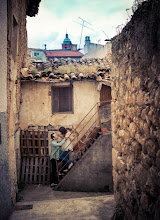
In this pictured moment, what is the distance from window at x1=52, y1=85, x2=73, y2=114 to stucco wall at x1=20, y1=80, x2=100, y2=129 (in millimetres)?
261

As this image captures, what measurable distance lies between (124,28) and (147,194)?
2838 millimetres

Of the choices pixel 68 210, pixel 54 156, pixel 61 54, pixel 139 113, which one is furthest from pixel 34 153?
pixel 61 54

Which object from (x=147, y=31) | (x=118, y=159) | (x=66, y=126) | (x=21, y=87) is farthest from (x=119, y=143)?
(x=21, y=87)

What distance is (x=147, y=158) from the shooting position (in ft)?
10.3

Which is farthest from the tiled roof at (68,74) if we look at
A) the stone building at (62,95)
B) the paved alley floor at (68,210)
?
the paved alley floor at (68,210)

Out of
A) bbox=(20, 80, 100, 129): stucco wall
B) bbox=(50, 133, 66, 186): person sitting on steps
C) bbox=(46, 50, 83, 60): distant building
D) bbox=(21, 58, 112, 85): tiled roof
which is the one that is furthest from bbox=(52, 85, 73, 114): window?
bbox=(46, 50, 83, 60): distant building

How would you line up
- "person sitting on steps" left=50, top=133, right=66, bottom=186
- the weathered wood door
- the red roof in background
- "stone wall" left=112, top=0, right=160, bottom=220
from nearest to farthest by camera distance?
1. "stone wall" left=112, top=0, right=160, bottom=220
2. "person sitting on steps" left=50, top=133, right=66, bottom=186
3. the weathered wood door
4. the red roof in background

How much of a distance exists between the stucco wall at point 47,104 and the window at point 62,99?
26 cm

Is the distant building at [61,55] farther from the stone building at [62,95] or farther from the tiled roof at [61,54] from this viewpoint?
the stone building at [62,95]

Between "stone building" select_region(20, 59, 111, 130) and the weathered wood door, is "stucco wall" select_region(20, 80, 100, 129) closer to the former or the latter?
"stone building" select_region(20, 59, 111, 130)

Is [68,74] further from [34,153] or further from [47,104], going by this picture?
[34,153]

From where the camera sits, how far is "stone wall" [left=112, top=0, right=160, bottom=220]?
2.89 m

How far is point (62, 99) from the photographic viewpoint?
11.2 m

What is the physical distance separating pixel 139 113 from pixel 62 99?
7.94 meters
